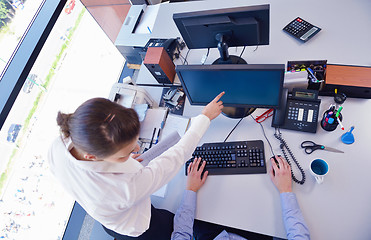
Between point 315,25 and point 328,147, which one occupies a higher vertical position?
point 315,25

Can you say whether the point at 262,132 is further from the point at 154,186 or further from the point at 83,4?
the point at 83,4

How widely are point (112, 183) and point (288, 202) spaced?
A: 778 mm

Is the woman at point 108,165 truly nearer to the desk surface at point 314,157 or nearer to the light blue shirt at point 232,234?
the light blue shirt at point 232,234

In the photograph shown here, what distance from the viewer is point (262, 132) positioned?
127 centimetres

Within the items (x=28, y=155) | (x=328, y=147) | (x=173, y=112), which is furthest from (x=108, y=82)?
(x=328, y=147)

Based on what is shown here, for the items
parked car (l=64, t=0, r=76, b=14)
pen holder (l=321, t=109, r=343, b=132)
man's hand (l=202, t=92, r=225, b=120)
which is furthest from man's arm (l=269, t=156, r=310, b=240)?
parked car (l=64, t=0, r=76, b=14)

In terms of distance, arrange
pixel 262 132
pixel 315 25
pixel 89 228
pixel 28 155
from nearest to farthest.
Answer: pixel 262 132
pixel 315 25
pixel 28 155
pixel 89 228

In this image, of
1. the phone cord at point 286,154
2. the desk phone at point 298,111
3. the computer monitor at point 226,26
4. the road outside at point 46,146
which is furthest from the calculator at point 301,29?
the road outside at point 46,146

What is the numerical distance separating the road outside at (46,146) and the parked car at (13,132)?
7 cm

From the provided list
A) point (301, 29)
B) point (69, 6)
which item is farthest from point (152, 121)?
point (69, 6)

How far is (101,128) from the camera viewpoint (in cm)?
72

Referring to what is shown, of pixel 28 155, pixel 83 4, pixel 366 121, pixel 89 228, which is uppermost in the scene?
pixel 83 4

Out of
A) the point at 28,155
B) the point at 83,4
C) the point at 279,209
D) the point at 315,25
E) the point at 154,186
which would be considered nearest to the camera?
the point at 154,186

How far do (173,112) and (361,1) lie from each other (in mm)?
1415
